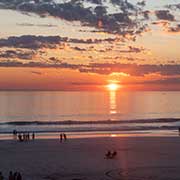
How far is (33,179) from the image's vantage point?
97.1 feet

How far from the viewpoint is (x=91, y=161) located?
123 feet

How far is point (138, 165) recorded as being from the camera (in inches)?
1384

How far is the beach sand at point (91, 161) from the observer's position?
3122 centimetres

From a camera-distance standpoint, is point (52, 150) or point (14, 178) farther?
point (52, 150)

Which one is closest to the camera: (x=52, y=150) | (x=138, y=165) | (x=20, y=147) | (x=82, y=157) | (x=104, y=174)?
(x=104, y=174)

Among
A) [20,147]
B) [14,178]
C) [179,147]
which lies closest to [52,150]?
[20,147]

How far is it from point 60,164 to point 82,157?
4310 mm

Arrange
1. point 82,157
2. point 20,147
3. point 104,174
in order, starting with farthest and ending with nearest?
point 20,147
point 82,157
point 104,174

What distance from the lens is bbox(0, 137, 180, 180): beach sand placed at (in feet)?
102

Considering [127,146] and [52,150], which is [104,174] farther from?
[127,146]

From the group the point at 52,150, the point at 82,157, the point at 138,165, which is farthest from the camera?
the point at 52,150

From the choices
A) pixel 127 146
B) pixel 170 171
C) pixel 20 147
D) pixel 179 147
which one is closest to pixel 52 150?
pixel 20 147

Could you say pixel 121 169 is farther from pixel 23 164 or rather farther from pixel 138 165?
pixel 23 164

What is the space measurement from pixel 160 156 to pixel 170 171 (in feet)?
25.7
